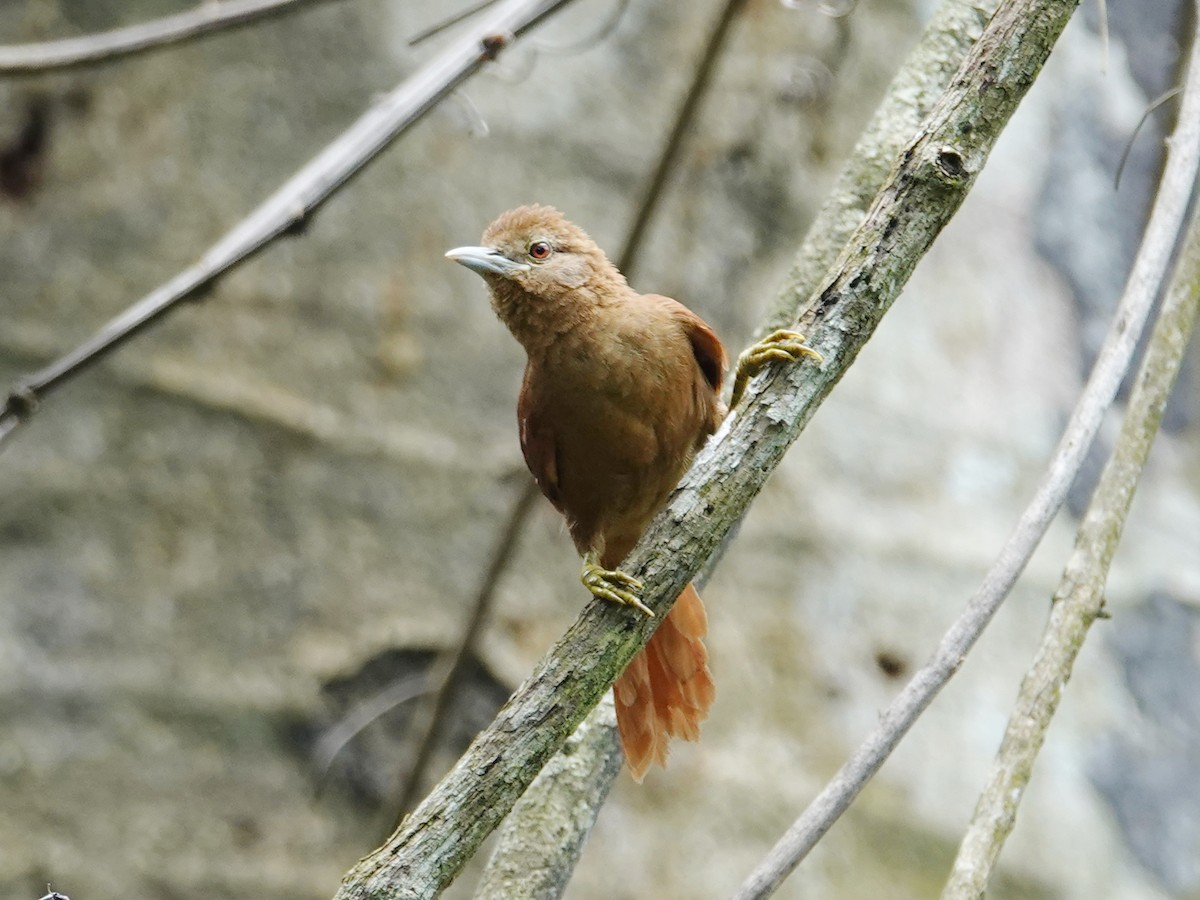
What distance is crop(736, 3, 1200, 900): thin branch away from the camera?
76.9 inches

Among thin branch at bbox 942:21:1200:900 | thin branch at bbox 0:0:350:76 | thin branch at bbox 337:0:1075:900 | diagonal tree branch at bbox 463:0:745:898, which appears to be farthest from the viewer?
diagonal tree branch at bbox 463:0:745:898

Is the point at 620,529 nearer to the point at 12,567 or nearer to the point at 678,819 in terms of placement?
the point at 678,819

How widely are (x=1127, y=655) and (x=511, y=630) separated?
2.16 m

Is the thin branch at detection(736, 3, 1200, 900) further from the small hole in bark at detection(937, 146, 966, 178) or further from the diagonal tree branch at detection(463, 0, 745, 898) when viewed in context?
the diagonal tree branch at detection(463, 0, 745, 898)

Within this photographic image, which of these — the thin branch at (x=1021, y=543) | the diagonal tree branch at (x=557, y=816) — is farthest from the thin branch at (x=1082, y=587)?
the diagonal tree branch at (x=557, y=816)

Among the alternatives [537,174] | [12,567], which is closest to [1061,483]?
[537,174]

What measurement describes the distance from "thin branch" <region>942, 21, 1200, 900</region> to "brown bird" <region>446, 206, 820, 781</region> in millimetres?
758

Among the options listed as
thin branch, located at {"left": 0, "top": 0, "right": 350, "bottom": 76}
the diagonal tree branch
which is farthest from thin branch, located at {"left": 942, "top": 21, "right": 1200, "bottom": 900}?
thin branch, located at {"left": 0, "top": 0, "right": 350, "bottom": 76}

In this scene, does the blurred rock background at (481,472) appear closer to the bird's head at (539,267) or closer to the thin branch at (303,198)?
the bird's head at (539,267)

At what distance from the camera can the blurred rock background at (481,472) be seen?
3.73 meters

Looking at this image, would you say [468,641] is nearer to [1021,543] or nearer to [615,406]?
[615,406]

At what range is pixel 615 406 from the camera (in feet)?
9.11

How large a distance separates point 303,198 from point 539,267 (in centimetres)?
74

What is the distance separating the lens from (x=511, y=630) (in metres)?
3.99
